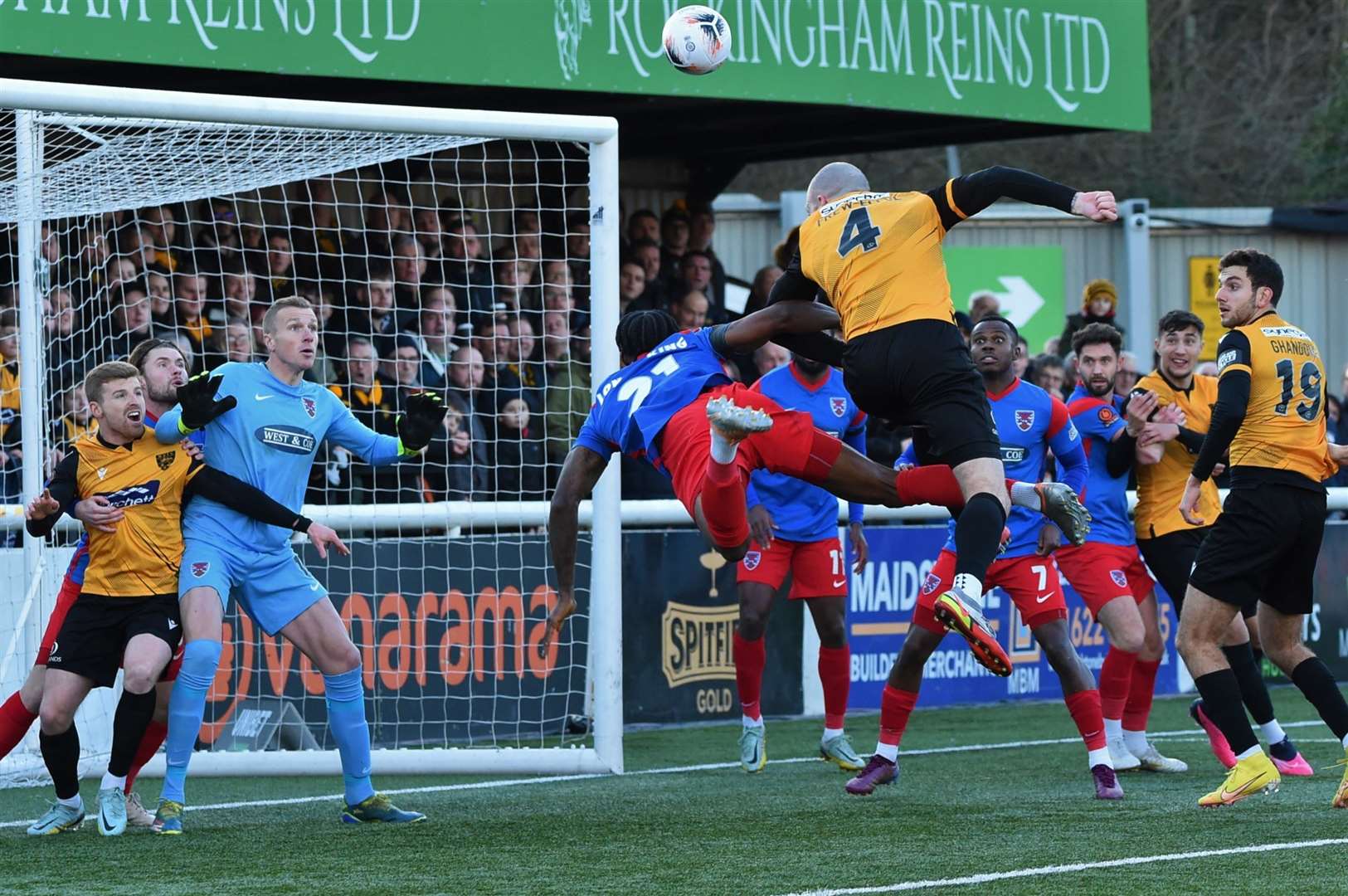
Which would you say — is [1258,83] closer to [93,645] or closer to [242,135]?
[242,135]

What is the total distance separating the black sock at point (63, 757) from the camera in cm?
743

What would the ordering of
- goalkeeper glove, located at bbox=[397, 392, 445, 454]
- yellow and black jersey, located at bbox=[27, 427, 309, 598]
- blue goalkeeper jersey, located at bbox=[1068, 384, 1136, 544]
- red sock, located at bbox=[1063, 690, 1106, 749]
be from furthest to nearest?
blue goalkeeper jersey, located at bbox=[1068, 384, 1136, 544]
red sock, located at bbox=[1063, 690, 1106, 749]
goalkeeper glove, located at bbox=[397, 392, 445, 454]
yellow and black jersey, located at bbox=[27, 427, 309, 598]

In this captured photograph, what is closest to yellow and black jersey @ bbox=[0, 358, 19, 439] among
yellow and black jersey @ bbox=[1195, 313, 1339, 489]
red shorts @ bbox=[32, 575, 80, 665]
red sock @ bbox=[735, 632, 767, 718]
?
red shorts @ bbox=[32, 575, 80, 665]

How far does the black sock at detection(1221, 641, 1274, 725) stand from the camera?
28.0 feet

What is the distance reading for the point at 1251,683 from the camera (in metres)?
8.53

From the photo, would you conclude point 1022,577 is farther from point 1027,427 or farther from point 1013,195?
point 1013,195

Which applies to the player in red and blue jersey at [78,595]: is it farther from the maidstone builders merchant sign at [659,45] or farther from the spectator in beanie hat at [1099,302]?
the spectator in beanie hat at [1099,302]

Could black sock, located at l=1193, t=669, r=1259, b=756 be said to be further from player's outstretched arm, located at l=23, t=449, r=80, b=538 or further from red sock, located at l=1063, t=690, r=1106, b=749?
player's outstretched arm, located at l=23, t=449, r=80, b=538

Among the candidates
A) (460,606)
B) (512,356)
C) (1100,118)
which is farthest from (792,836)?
(1100,118)

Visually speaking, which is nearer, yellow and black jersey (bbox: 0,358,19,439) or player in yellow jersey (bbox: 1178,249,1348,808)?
player in yellow jersey (bbox: 1178,249,1348,808)

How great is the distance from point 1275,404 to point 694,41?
115 inches

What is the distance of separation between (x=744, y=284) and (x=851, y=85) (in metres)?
3.35

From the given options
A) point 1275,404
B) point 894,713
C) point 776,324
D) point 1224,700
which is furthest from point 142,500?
point 1275,404

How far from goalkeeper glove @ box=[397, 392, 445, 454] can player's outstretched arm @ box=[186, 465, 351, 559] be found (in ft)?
1.67
